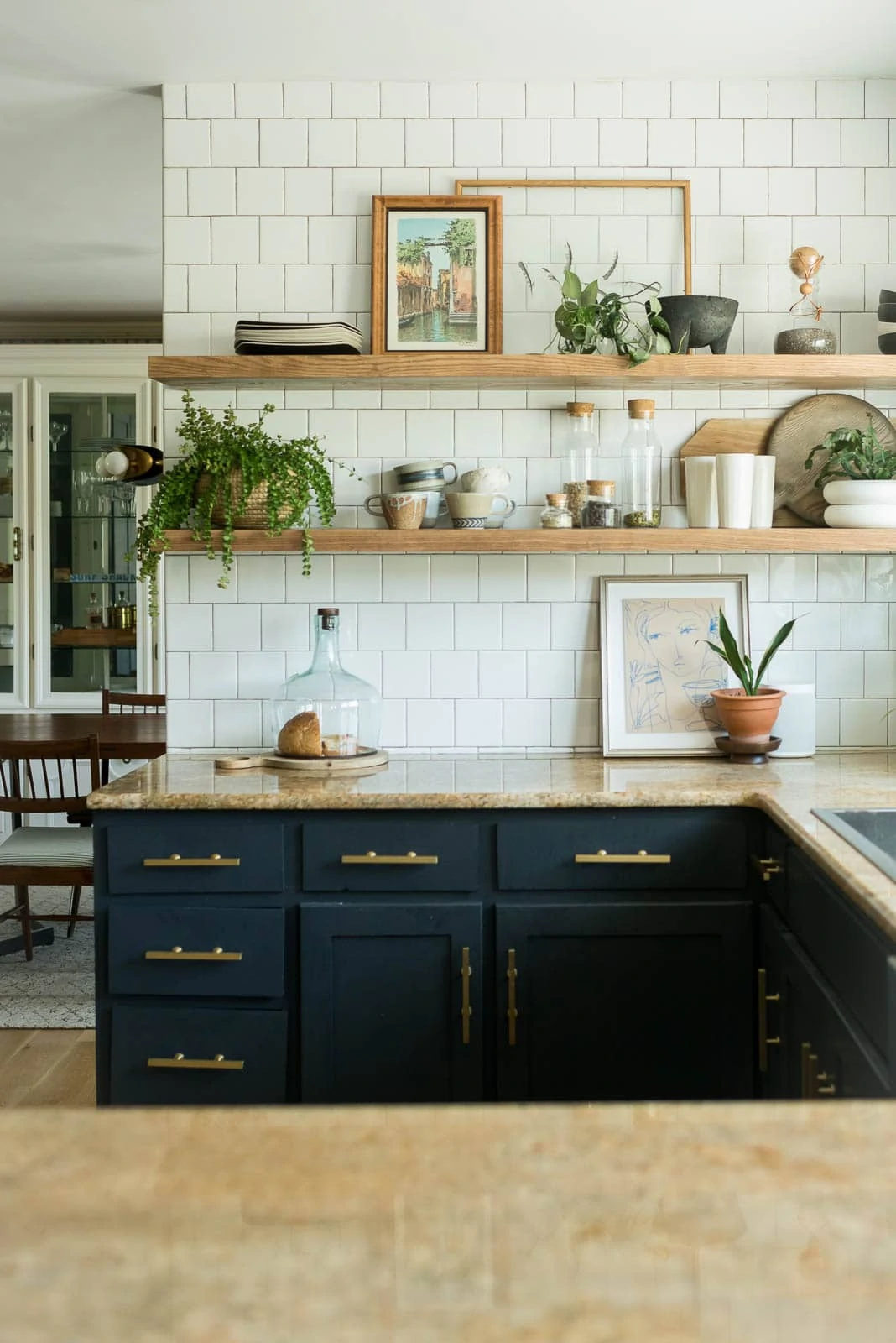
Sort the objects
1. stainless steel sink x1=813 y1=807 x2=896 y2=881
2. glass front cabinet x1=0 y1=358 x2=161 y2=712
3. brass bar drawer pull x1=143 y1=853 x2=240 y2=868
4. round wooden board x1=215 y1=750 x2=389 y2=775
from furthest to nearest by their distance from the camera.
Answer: glass front cabinet x1=0 y1=358 x2=161 y2=712 → round wooden board x1=215 y1=750 x2=389 y2=775 → brass bar drawer pull x1=143 y1=853 x2=240 y2=868 → stainless steel sink x1=813 y1=807 x2=896 y2=881

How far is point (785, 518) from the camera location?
336cm

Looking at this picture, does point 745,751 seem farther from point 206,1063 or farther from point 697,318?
point 206,1063

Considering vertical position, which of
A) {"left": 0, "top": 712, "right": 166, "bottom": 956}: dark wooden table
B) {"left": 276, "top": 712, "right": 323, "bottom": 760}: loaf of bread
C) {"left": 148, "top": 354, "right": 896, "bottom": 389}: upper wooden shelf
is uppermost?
{"left": 148, "top": 354, "right": 896, "bottom": 389}: upper wooden shelf

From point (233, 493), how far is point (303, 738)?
0.65m

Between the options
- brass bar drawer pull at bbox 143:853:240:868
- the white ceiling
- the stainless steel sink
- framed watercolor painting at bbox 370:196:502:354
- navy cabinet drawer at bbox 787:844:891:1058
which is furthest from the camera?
framed watercolor painting at bbox 370:196:502:354

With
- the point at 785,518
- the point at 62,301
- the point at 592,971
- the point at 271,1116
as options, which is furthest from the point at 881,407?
the point at 62,301

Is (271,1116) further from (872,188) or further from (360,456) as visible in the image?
(872,188)

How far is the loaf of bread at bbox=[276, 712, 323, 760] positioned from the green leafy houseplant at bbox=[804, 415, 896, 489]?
4.84 feet

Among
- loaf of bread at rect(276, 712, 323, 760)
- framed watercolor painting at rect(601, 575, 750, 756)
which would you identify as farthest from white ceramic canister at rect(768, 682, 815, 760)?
loaf of bread at rect(276, 712, 323, 760)

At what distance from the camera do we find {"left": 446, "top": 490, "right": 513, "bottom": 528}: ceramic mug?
10.3 feet

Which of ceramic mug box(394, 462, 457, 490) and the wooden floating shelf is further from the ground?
ceramic mug box(394, 462, 457, 490)

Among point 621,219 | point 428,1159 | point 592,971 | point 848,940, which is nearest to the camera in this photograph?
point 428,1159

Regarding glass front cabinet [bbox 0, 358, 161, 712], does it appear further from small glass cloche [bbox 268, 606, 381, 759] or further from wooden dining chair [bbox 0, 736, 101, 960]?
small glass cloche [bbox 268, 606, 381, 759]

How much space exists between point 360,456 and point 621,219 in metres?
0.95
